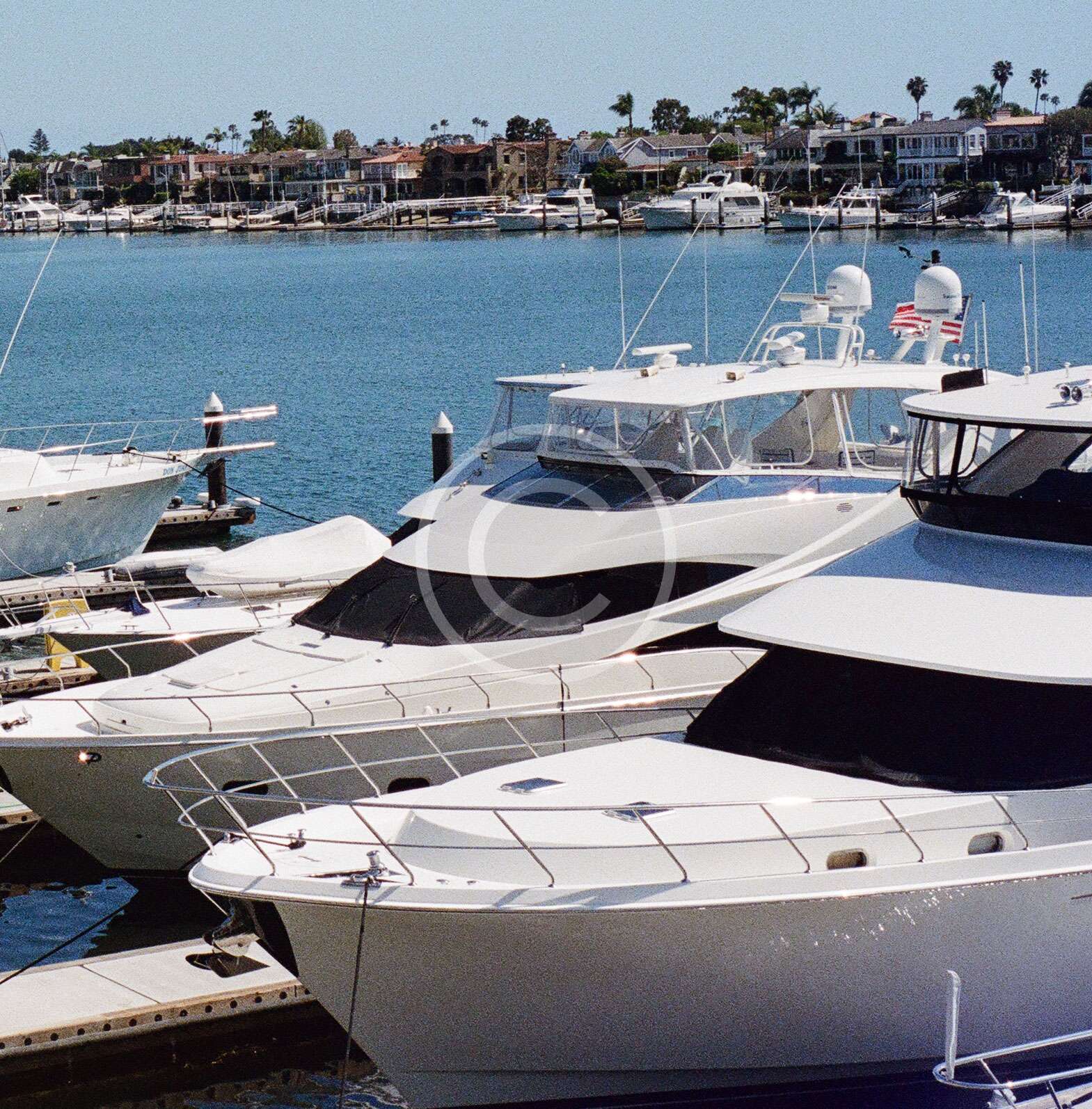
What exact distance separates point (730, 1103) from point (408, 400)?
1324 inches

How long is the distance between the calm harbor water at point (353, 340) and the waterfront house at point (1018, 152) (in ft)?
87.4

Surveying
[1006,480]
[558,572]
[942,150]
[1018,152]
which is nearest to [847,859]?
[1006,480]

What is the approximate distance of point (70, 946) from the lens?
12016mm

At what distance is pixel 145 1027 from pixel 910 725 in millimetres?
4713

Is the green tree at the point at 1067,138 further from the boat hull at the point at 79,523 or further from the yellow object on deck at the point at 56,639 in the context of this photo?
the yellow object on deck at the point at 56,639

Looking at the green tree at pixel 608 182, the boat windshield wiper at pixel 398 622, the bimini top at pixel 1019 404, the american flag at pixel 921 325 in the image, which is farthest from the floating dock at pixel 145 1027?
the green tree at pixel 608 182

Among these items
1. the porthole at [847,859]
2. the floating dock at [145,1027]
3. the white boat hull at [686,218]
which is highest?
the white boat hull at [686,218]

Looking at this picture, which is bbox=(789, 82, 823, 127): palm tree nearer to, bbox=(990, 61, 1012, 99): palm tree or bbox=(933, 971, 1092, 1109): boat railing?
bbox=(990, 61, 1012, 99): palm tree

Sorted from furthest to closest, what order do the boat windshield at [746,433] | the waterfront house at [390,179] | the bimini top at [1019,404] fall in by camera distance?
the waterfront house at [390,179] → the boat windshield at [746,433] → the bimini top at [1019,404]

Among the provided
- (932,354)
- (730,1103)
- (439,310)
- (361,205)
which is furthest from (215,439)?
(361,205)

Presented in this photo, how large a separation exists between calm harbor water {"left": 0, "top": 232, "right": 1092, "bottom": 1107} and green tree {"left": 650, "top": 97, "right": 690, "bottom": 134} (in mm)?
80520

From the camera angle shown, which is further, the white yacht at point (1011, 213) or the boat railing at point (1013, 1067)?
the white yacht at point (1011, 213)

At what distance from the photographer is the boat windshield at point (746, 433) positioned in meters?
13.5

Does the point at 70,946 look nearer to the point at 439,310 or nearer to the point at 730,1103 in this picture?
the point at 730,1103
